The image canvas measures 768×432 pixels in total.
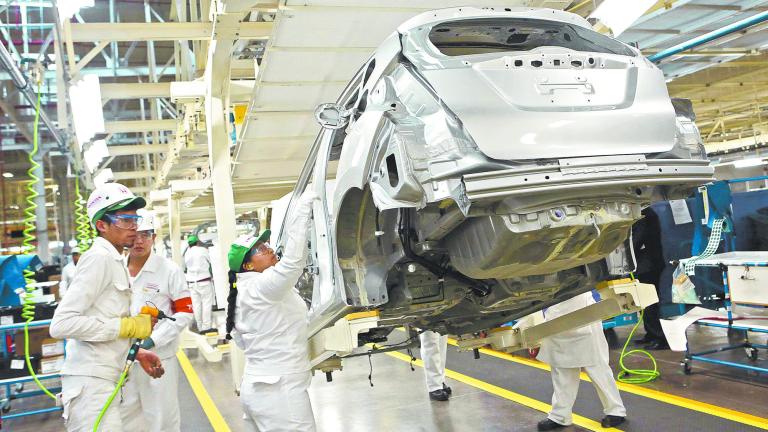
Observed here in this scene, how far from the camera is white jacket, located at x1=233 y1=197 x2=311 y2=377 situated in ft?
11.4

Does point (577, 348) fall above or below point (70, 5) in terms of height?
below

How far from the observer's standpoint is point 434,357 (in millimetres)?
6191

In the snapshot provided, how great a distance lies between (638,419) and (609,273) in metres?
2.05

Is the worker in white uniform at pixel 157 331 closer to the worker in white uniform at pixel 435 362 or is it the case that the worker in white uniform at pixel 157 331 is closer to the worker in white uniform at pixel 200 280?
the worker in white uniform at pixel 435 362

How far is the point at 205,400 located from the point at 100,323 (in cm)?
434

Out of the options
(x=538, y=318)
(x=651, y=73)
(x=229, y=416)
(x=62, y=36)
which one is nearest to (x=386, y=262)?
(x=651, y=73)

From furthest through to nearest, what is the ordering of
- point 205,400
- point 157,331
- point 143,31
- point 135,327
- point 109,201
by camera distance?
point 205,400 → point 143,31 → point 157,331 → point 109,201 → point 135,327

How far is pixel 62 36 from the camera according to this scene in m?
5.80

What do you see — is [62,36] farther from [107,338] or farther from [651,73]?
[651,73]

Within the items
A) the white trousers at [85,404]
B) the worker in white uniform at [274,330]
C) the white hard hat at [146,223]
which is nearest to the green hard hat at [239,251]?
the worker in white uniform at [274,330]

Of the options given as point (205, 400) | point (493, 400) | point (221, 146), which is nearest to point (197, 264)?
point (205, 400)

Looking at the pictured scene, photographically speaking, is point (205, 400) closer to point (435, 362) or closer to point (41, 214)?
point (435, 362)

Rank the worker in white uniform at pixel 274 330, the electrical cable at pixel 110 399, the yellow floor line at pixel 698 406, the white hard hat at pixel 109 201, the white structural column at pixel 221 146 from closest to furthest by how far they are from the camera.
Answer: the electrical cable at pixel 110 399
the white hard hat at pixel 109 201
the worker in white uniform at pixel 274 330
the yellow floor line at pixel 698 406
the white structural column at pixel 221 146

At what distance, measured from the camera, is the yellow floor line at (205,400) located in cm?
604
